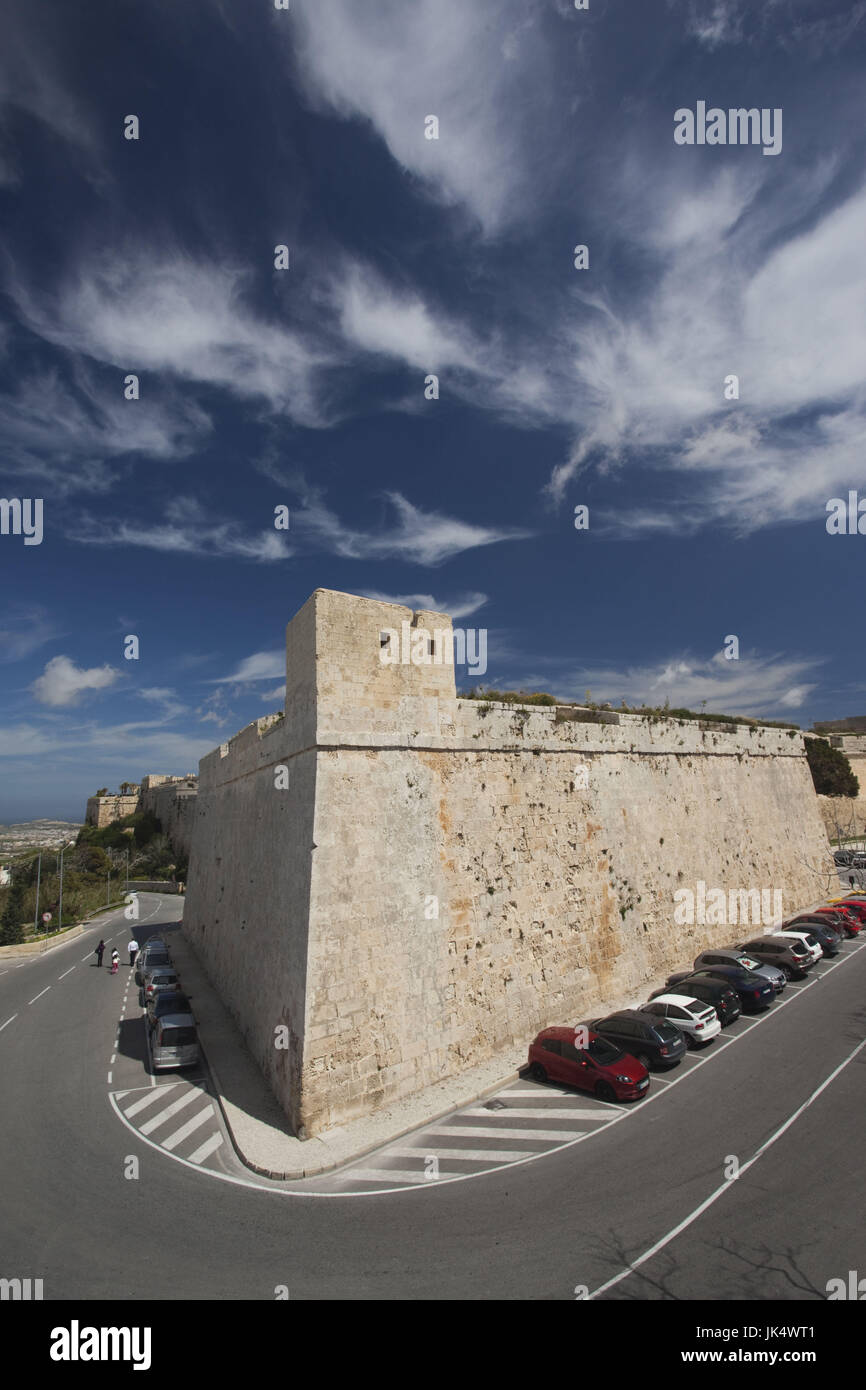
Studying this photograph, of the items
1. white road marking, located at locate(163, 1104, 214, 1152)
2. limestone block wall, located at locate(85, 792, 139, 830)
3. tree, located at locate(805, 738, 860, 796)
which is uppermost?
tree, located at locate(805, 738, 860, 796)

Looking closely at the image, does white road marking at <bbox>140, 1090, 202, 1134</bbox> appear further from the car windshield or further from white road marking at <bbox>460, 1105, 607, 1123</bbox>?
the car windshield

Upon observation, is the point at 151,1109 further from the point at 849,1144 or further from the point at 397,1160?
the point at 849,1144

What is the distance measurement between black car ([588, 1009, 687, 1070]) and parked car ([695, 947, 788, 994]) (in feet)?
20.9

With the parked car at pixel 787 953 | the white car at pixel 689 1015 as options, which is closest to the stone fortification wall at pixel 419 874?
the parked car at pixel 787 953

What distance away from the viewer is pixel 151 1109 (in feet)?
46.1

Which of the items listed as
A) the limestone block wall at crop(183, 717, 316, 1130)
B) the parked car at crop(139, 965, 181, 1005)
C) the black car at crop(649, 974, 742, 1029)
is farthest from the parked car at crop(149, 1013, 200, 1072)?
the black car at crop(649, 974, 742, 1029)

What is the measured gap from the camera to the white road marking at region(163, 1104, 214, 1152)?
12.4 m

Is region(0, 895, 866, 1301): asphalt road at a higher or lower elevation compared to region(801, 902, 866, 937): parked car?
lower

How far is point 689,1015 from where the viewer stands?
16.1 metres

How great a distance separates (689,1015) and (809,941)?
10.7 metres

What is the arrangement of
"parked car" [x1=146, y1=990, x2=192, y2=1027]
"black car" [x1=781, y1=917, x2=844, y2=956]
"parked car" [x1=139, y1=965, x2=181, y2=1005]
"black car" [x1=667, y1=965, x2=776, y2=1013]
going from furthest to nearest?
1. "black car" [x1=781, y1=917, x2=844, y2=956]
2. "parked car" [x1=139, y1=965, x2=181, y2=1005]
3. "black car" [x1=667, y1=965, x2=776, y2=1013]
4. "parked car" [x1=146, y1=990, x2=192, y2=1027]

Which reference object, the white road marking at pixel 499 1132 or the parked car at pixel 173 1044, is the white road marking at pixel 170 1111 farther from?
the white road marking at pixel 499 1132

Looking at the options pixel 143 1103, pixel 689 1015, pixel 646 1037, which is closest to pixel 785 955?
pixel 689 1015
